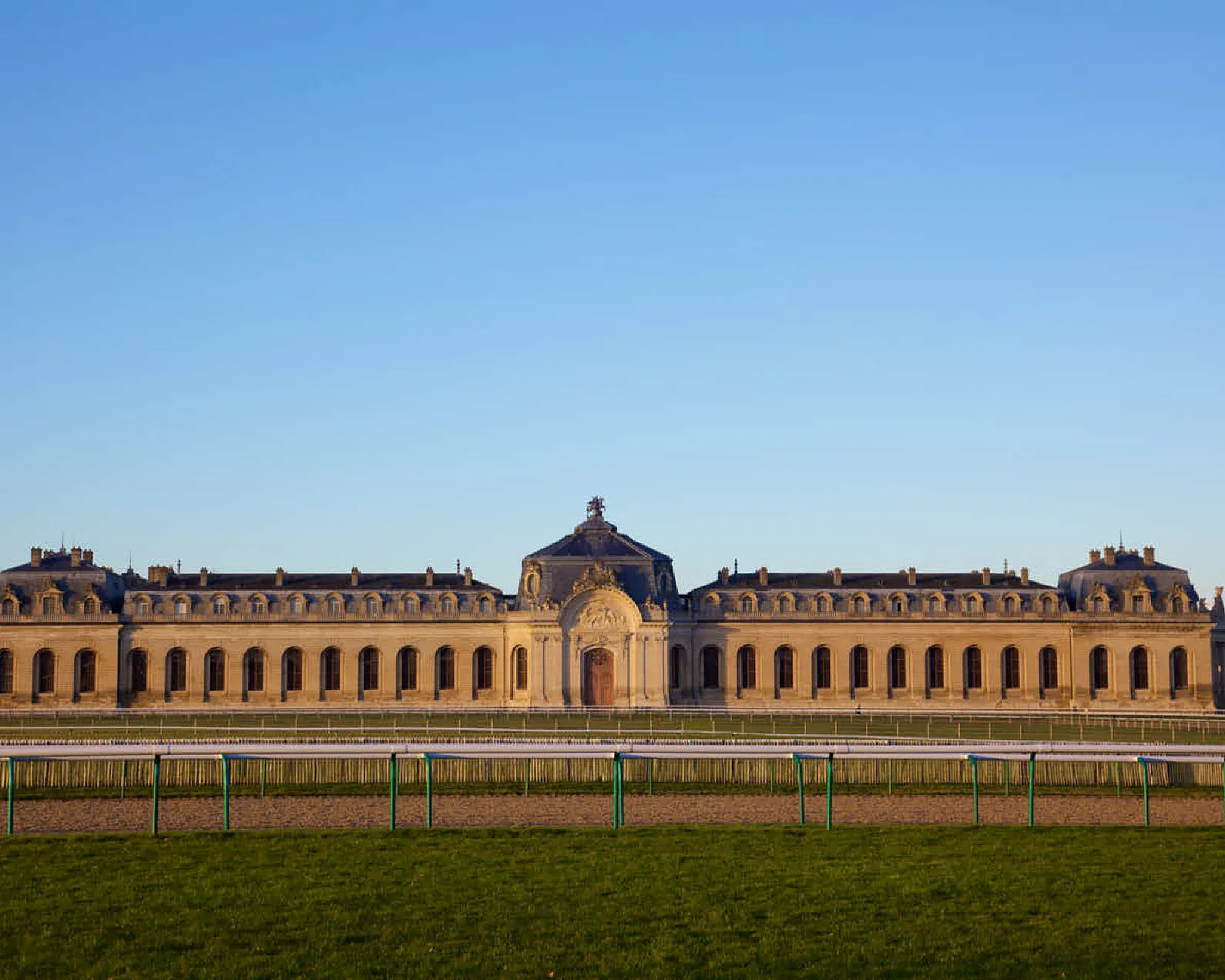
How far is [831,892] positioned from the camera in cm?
2277

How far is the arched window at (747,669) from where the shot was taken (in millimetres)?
91000

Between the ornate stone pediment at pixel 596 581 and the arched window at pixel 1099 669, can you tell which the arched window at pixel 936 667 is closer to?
the arched window at pixel 1099 669

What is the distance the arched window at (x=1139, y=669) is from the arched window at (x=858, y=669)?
15762 millimetres

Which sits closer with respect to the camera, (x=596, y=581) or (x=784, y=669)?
(x=596, y=581)

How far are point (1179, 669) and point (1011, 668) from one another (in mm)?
9961

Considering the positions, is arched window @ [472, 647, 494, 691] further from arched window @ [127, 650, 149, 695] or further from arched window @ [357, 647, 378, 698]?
arched window @ [127, 650, 149, 695]

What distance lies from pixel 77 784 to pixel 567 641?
47.5 metres

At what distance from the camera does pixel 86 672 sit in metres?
90.6

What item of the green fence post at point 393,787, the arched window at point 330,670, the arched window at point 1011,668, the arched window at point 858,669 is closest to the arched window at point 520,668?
the arched window at point 330,670

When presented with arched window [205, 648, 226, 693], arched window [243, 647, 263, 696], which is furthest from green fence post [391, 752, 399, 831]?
arched window [205, 648, 226, 693]

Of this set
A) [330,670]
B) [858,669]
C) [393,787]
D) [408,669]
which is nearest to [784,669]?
[858,669]

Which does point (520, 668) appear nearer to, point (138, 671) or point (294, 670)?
point (294, 670)

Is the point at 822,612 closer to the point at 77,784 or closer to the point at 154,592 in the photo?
the point at 154,592

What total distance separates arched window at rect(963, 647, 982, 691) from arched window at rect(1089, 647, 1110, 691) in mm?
6450
